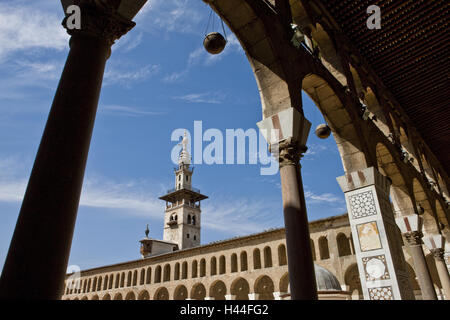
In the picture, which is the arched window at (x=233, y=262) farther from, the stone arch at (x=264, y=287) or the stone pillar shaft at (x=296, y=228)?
the stone pillar shaft at (x=296, y=228)

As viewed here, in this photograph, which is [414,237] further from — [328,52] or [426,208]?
[328,52]

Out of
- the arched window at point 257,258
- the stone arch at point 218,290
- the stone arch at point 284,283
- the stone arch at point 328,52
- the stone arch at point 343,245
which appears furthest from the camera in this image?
the stone arch at point 218,290

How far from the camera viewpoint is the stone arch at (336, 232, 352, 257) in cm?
2327

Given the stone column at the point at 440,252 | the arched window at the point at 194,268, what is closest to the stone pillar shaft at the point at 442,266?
the stone column at the point at 440,252

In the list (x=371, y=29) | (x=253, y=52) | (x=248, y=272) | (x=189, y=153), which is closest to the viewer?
(x=253, y=52)

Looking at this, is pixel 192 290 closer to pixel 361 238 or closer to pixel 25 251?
pixel 361 238

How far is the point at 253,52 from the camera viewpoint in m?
5.37

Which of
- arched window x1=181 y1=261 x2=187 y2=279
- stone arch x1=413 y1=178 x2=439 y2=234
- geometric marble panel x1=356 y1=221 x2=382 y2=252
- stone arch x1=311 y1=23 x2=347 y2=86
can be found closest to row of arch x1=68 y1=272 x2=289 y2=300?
arched window x1=181 y1=261 x2=187 y2=279

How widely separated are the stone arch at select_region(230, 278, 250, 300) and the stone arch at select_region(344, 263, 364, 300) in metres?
9.42

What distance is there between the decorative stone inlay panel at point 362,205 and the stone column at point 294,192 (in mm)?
2652

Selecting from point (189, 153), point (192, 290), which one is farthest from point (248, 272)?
point (189, 153)

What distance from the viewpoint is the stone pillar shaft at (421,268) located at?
8.84 meters

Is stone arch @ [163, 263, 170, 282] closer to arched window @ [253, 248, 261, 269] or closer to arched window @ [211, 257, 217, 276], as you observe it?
arched window @ [211, 257, 217, 276]

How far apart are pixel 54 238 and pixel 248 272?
27378mm
